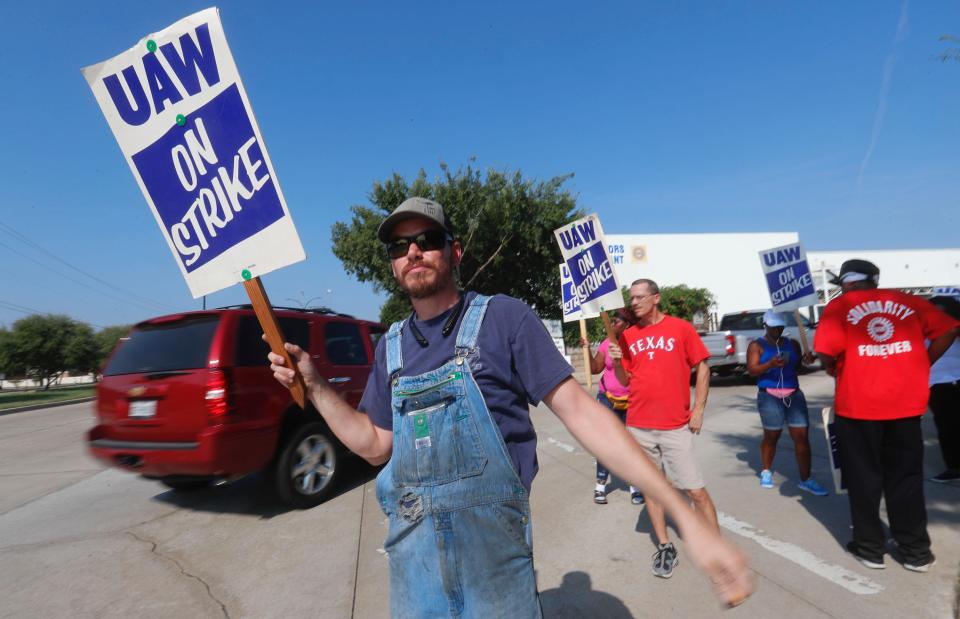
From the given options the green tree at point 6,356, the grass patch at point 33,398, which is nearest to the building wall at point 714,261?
the grass patch at point 33,398

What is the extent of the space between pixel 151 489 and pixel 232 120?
634 cm

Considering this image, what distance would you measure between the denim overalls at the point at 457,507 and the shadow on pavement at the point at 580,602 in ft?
5.92

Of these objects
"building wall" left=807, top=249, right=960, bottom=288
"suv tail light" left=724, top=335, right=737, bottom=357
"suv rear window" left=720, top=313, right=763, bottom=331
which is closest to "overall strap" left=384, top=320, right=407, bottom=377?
"suv tail light" left=724, top=335, right=737, bottom=357

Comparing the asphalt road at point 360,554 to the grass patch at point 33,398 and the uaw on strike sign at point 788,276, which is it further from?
the grass patch at point 33,398

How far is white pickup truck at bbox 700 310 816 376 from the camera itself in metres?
13.0

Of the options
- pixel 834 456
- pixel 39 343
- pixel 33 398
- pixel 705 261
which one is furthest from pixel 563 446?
pixel 39 343

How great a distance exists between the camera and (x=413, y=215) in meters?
1.85

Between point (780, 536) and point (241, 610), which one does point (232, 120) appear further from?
point (780, 536)

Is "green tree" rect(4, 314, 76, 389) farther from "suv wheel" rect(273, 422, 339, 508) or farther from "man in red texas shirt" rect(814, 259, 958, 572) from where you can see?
"man in red texas shirt" rect(814, 259, 958, 572)

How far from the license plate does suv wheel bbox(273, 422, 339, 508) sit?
3.93 ft

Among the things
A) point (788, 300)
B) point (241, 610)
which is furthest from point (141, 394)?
point (788, 300)

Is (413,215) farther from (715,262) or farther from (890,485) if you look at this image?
(715,262)

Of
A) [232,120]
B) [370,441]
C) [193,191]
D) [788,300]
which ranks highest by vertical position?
[232,120]

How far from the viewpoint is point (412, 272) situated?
1.86 m
